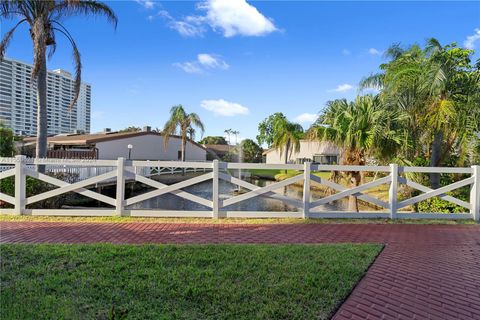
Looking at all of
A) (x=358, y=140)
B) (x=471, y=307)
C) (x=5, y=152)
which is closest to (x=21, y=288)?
(x=471, y=307)

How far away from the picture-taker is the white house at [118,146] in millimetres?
25812

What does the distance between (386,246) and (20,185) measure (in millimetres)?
7853

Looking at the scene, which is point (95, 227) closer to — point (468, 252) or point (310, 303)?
point (310, 303)

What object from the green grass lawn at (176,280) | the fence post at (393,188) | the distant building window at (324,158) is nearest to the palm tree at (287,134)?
the distant building window at (324,158)

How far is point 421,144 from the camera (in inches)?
459

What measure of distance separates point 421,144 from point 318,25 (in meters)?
5.88

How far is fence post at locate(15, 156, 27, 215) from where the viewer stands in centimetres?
712

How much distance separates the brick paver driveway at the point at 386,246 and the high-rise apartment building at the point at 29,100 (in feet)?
38.1

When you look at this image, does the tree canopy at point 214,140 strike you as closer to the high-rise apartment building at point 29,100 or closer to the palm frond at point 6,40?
the high-rise apartment building at point 29,100

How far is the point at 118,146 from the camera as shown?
29859 millimetres

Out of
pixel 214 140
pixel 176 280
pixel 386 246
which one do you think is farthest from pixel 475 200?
pixel 214 140

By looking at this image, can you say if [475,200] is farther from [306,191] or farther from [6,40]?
[6,40]

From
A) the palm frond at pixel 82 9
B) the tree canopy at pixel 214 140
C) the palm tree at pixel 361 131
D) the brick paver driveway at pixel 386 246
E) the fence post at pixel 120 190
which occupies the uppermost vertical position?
the tree canopy at pixel 214 140

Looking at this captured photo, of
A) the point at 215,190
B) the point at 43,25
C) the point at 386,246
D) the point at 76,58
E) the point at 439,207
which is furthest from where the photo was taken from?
the point at 76,58
